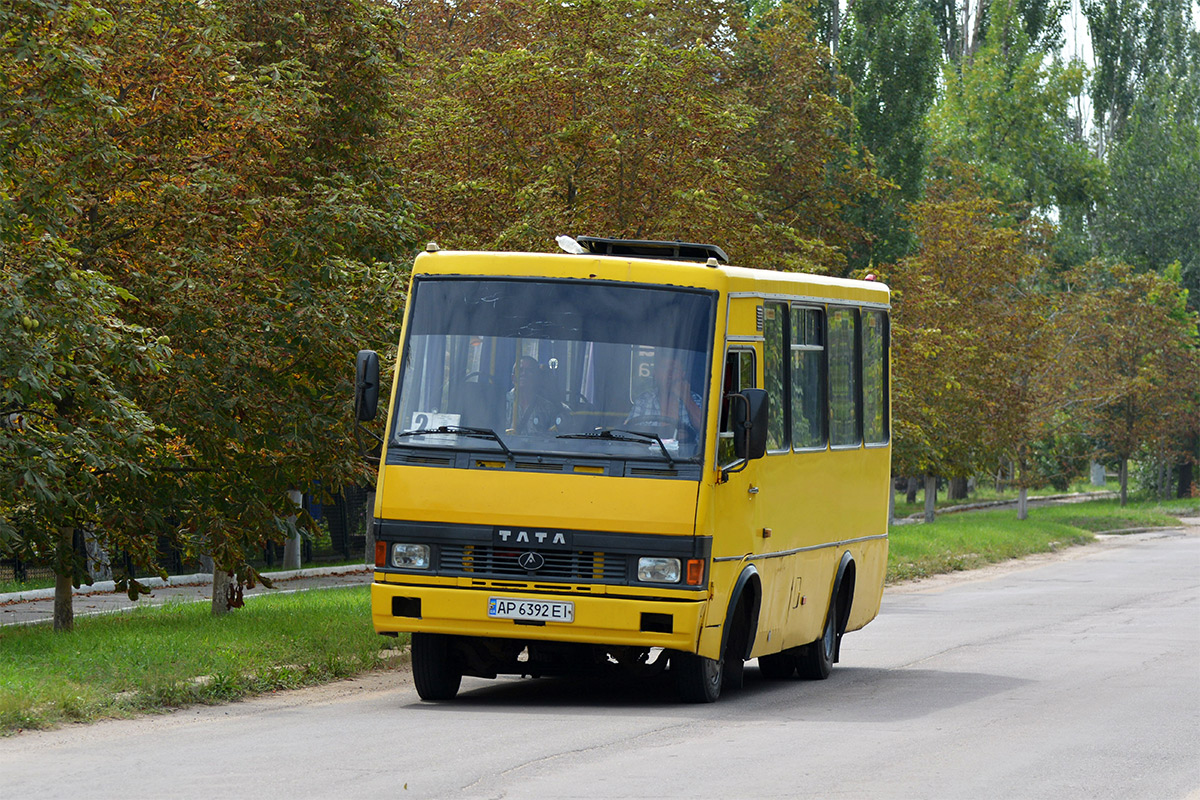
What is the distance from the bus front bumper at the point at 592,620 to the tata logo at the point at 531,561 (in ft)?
0.55

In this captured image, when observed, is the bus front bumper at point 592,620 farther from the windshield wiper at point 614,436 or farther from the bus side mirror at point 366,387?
the bus side mirror at point 366,387

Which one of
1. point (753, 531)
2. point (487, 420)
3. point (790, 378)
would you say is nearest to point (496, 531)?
point (487, 420)

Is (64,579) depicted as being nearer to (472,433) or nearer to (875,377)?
(472,433)

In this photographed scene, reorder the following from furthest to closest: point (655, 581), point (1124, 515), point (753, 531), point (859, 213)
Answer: point (1124, 515) < point (859, 213) < point (753, 531) < point (655, 581)

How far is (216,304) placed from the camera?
1755 centimetres

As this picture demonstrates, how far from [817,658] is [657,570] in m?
3.92

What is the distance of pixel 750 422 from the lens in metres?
12.9

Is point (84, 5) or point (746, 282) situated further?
point (84, 5)

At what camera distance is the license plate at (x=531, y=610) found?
1251 centimetres

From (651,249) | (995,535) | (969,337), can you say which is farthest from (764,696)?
(969,337)

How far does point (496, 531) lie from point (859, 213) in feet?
128

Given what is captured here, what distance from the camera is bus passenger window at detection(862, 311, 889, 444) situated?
A: 677 inches

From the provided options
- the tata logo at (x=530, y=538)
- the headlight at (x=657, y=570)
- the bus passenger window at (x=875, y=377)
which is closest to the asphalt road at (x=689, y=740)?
the headlight at (x=657, y=570)

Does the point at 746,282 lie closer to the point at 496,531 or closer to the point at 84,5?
the point at 496,531
